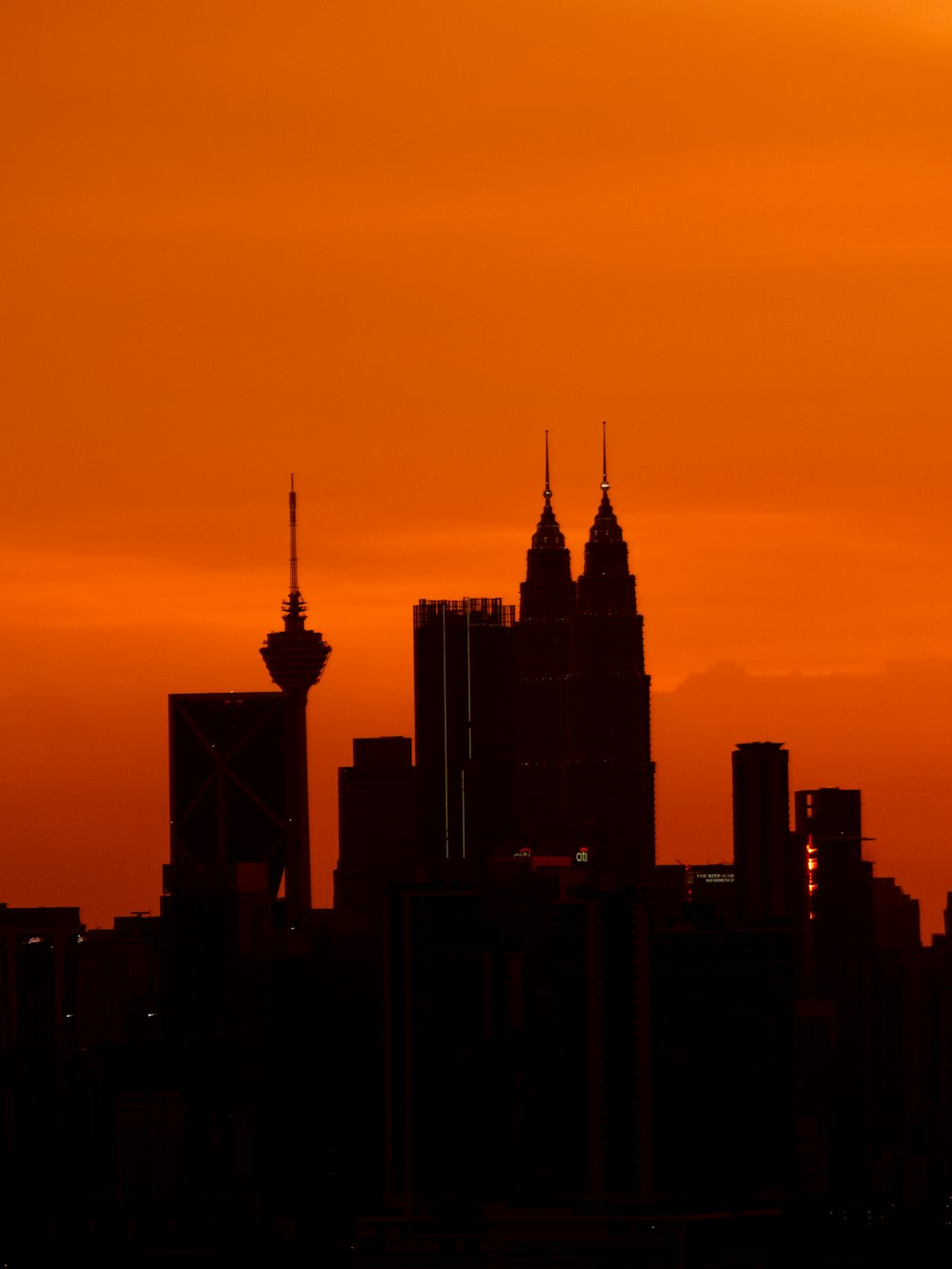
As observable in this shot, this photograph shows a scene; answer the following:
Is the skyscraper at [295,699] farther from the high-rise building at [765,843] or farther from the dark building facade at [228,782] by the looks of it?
the high-rise building at [765,843]

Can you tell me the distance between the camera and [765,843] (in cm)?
13750

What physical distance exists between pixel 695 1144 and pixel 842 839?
4423cm

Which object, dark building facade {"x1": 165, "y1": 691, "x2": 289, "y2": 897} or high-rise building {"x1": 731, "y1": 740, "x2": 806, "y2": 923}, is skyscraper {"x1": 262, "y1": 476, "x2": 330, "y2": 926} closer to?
dark building facade {"x1": 165, "y1": 691, "x2": 289, "y2": 897}

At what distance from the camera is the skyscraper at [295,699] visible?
182 meters

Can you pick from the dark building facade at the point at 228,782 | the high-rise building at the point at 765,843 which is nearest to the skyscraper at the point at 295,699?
the dark building facade at the point at 228,782

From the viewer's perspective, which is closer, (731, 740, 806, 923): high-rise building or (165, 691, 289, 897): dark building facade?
(731, 740, 806, 923): high-rise building

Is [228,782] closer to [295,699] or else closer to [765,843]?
[295,699]

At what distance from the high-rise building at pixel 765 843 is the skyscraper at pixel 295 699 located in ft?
121

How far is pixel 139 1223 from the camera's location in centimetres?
10394

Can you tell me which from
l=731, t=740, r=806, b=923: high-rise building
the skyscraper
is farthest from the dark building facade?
l=731, t=740, r=806, b=923: high-rise building

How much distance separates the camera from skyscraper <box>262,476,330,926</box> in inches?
7156

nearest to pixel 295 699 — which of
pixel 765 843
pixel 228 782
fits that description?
pixel 228 782

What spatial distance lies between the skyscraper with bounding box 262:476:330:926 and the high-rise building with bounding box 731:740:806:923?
37.0 meters

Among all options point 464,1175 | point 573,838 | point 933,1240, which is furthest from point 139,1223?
point 573,838
